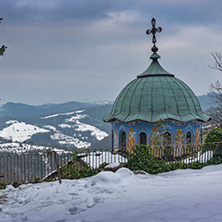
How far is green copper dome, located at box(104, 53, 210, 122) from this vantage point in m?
20.3

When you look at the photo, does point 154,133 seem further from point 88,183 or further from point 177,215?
point 177,215

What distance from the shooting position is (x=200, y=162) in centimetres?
1284

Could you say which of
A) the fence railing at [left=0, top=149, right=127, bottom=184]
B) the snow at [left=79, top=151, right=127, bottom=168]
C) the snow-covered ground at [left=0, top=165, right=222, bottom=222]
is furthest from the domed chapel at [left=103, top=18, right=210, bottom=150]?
the snow-covered ground at [left=0, top=165, right=222, bottom=222]

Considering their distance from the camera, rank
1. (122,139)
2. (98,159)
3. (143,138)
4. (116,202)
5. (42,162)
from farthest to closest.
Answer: (122,139), (143,138), (98,159), (42,162), (116,202)

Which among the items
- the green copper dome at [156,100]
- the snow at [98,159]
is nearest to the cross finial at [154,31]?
the green copper dome at [156,100]

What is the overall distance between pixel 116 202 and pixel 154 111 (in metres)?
14.2

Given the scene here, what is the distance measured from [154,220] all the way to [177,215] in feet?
1.63

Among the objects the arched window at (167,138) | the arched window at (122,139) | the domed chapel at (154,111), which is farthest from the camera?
the arched window at (122,139)

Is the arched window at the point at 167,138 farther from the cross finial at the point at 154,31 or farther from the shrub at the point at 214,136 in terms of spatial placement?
the cross finial at the point at 154,31

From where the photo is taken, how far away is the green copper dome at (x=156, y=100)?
20.3 m

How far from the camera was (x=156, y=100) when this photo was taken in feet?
68.1

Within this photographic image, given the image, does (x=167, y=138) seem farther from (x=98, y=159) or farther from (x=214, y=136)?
(x=98, y=159)

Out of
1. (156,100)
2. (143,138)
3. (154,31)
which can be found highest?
(154,31)

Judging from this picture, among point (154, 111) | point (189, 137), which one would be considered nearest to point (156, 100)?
point (154, 111)
